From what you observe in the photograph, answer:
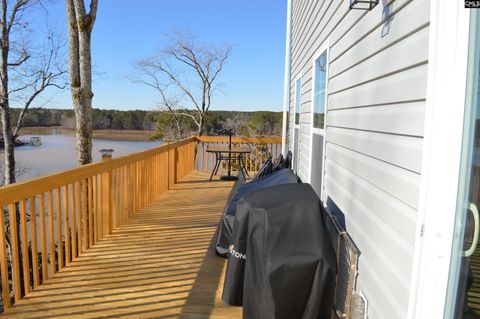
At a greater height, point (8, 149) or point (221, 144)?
point (221, 144)

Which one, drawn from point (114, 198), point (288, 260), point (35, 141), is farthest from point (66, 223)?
point (35, 141)

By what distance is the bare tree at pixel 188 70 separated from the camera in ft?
50.3

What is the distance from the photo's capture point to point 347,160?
2.31m

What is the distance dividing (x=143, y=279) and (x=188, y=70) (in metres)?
13.8

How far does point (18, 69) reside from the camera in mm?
14164

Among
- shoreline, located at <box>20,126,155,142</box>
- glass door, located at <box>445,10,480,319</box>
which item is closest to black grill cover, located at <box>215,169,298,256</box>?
glass door, located at <box>445,10,480,319</box>

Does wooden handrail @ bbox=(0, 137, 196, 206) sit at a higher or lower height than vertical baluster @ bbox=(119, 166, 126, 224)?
higher

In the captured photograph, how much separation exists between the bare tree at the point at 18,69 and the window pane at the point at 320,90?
11135 millimetres

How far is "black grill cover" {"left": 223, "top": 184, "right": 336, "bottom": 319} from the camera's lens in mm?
1702

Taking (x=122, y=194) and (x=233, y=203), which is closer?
(x=233, y=203)

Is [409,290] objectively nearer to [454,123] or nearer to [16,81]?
[454,123]

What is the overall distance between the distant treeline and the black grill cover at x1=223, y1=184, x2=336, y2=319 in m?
14.5

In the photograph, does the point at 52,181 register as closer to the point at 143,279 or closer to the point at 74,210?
the point at 74,210

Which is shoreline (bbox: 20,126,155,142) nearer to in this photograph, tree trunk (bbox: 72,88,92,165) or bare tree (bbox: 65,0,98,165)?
bare tree (bbox: 65,0,98,165)
